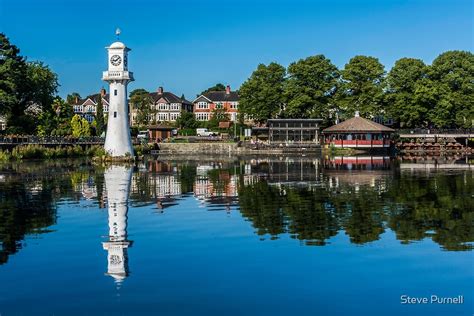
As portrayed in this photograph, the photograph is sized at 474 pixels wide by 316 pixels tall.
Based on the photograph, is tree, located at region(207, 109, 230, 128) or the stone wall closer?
the stone wall

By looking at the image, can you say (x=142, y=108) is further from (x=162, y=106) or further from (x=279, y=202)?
(x=279, y=202)

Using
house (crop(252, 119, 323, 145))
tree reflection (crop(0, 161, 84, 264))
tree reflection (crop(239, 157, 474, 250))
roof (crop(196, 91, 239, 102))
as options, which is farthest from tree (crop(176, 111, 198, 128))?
tree reflection (crop(239, 157, 474, 250))

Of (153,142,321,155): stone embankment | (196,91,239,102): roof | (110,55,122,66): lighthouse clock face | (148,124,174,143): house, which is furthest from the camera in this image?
(196,91,239,102): roof

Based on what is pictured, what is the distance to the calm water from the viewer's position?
11.6m

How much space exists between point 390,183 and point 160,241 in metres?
21.3

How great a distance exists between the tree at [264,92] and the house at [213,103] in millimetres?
33900

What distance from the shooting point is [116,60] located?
192 ft

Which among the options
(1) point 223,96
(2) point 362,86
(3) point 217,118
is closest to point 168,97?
(1) point 223,96

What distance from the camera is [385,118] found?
9481 cm

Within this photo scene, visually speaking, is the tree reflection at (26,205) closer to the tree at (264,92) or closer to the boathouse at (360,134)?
Result: the boathouse at (360,134)

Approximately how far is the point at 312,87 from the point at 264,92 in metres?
7.81

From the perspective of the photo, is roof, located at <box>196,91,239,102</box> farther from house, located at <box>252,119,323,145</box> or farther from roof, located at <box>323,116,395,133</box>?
roof, located at <box>323,116,395,133</box>

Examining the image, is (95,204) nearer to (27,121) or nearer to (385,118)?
(27,121)

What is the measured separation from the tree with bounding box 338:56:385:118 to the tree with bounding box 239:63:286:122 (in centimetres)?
1023
